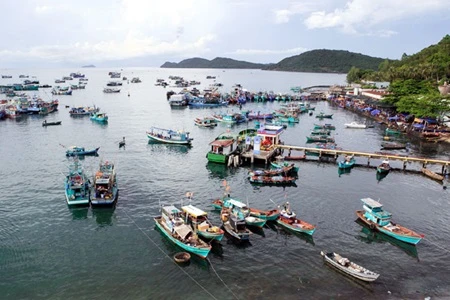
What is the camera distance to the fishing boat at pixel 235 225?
3641 centimetres

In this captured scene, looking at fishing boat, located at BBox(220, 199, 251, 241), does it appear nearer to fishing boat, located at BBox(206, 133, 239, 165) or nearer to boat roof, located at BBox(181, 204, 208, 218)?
boat roof, located at BBox(181, 204, 208, 218)

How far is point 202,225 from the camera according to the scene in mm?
37031

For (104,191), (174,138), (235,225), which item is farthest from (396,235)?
(174,138)

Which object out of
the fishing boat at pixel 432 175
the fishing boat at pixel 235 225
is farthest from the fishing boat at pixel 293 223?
the fishing boat at pixel 432 175

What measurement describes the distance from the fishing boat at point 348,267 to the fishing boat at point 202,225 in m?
9.90

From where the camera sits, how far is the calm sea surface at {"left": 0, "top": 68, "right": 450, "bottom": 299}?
29703mm

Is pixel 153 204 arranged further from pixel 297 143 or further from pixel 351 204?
pixel 297 143

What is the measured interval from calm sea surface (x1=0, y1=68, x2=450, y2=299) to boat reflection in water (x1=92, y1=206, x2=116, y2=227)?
0.39ft

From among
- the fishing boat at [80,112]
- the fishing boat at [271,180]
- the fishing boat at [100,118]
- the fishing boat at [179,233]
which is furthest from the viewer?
the fishing boat at [80,112]

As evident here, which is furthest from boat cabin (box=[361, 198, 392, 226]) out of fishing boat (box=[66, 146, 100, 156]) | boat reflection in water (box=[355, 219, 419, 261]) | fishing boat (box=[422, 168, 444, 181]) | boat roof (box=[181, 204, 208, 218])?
fishing boat (box=[66, 146, 100, 156])

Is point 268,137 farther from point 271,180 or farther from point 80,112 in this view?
point 80,112

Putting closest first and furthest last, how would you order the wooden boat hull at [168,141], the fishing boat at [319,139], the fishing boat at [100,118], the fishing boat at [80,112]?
1. the wooden boat hull at [168,141]
2. the fishing boat at [319,139]
3. the fishing boat at [100,118]
4. the fishing boat at [80,112]

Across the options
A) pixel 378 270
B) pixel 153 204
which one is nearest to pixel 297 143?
pixel 153 204

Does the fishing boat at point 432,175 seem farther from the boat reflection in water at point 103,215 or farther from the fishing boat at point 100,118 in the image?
the fishing boat at point 100,118
